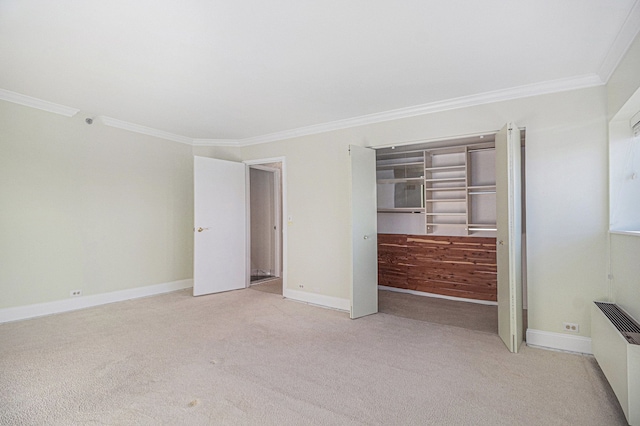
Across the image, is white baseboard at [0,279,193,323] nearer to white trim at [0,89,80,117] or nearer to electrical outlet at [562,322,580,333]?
white trim at [0,89,80,117]

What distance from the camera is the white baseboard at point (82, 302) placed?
3878 millimetres

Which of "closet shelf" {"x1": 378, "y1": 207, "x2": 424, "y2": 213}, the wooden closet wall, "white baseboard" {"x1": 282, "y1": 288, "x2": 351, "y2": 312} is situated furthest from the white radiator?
"closet shelf" {"x1": 378, "y1": 207, "x2": 424, "y2": 213}

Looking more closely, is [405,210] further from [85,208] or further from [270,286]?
[85,208]

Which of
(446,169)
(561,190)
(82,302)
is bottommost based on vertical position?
(82,302)

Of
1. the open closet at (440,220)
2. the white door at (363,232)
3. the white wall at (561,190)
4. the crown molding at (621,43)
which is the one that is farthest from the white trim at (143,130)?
the crown molding at (621,43)

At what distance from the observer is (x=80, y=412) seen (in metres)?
2.14

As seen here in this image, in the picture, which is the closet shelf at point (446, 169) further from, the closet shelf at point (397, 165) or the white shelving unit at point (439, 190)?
the closet shelf at point (397, 165)

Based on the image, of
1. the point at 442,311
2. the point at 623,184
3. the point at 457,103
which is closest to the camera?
the point at 623,184

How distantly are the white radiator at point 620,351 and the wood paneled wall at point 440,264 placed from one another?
1.94m

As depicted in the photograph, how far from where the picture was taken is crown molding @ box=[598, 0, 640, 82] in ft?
7.09

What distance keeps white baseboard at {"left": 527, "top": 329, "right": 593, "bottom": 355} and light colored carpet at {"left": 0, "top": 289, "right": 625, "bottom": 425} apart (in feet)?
0.45

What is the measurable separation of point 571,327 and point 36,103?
6058 mm

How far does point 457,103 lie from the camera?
12.3 feet

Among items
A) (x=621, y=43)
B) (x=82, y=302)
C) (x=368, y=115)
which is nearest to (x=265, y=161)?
(x=368, y=115)
